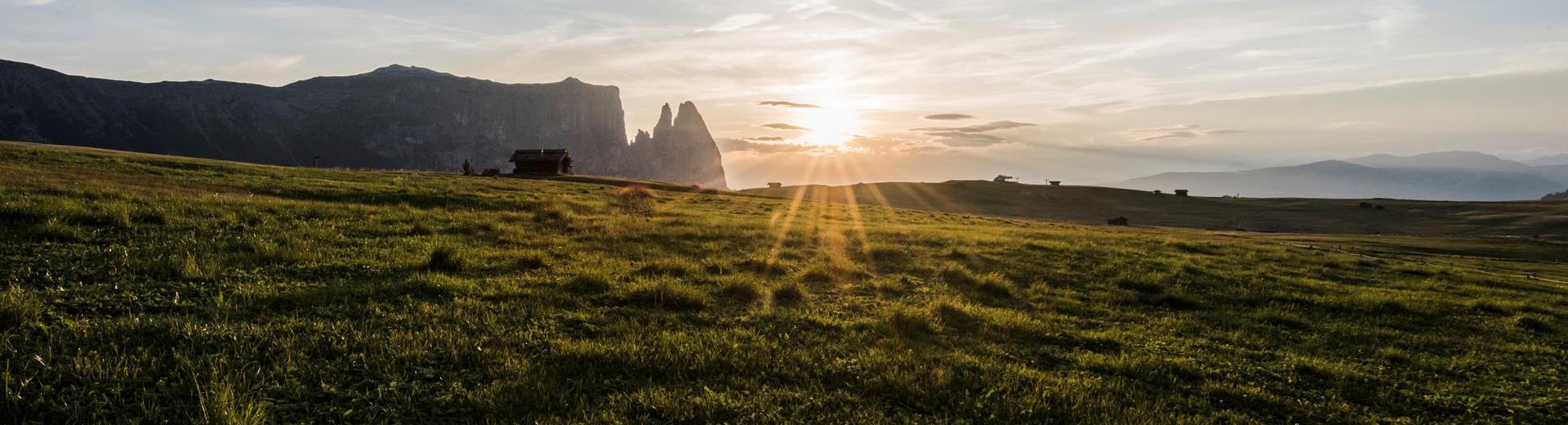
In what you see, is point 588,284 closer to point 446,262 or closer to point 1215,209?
point 446,262

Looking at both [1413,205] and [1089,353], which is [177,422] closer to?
[1089,353]

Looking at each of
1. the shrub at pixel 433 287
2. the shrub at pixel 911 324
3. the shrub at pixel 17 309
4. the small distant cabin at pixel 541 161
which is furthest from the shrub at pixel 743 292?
the small distant cabin at pixel 541 161

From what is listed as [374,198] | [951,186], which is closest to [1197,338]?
[374,198]

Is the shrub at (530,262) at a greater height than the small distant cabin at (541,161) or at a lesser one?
lesser

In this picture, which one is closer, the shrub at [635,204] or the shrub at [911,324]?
the shrub at [911,324]

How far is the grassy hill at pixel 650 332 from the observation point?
A: 5.48m

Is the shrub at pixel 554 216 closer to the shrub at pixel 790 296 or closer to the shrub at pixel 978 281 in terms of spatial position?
the shrub at pixel 790 296

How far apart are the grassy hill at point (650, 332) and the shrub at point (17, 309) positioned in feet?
0.14

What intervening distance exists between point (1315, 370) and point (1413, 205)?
137583 mm

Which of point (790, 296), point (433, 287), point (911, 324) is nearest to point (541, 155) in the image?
point (433, 287)

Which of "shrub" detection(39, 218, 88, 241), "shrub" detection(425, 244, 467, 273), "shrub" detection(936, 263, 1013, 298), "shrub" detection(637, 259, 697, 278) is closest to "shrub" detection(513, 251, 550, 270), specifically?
"shrub" detection(425, 244, 467, 273)

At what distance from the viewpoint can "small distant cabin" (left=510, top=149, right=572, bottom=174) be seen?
86.6m

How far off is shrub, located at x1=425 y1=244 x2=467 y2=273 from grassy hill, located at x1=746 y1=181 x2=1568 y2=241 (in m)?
77.2

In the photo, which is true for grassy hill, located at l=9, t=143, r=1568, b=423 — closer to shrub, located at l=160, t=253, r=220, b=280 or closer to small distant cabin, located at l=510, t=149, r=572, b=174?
shrub, located at l=160, t=253, r=220, b=280
